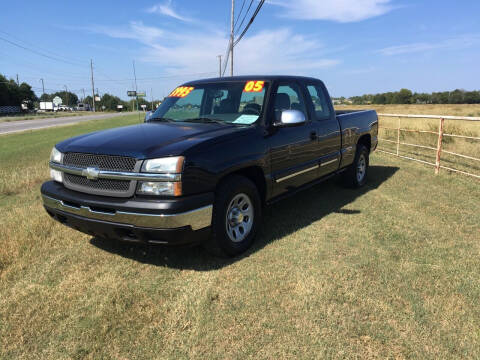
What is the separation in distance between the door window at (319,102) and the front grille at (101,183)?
291 centimetres

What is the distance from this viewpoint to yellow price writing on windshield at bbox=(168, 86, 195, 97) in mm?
4574

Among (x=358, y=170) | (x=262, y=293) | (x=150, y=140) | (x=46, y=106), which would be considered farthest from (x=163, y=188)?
(x=46, y=106)

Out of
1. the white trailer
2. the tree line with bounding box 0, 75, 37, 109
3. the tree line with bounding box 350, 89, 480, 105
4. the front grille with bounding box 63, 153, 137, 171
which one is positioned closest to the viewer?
the front grille with bounding box 63, 153, 137, 171

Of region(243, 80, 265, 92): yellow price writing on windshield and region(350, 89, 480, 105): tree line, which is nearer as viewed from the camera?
region(243, 80, 265, 92): yellow price writing on windshield

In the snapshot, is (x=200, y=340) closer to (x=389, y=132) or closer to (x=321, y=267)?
(x=321, y=267)

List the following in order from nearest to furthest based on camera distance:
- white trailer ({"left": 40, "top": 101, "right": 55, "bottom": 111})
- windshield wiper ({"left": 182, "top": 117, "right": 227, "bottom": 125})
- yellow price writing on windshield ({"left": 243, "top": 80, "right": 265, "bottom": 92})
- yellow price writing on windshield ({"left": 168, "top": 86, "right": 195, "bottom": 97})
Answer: windshield wiper ({"left": 182, "top": 117, "right": 227, "bottom": 125}) < yellow price writing on windshield ({"left": 243, "top": 80, "right": 265, "bottom": 92}) < yellow price writing on windshield ({"left": 168, "top": 86, "right": 195, "bottom": 97}) < white trailer ({"left": 40, "top": 101, "right": 55, "bottom": 111})

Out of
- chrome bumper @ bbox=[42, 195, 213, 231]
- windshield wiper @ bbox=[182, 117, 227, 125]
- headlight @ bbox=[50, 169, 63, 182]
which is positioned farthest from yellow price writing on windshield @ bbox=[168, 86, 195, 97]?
chrome bumper @ bbox=[42, 195, 213, 231]

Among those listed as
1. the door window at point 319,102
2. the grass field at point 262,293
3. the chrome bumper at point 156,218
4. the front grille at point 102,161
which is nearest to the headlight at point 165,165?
the front grille at point 102,161

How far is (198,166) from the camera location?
2.94 meters

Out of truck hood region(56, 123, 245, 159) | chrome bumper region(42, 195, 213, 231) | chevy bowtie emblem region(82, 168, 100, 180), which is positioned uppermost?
truck hood region(56, 123, 245, 159)

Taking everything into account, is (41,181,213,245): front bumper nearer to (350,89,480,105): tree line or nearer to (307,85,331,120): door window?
(307,85,331,120): door window

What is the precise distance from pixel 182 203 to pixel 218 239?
1.98ft

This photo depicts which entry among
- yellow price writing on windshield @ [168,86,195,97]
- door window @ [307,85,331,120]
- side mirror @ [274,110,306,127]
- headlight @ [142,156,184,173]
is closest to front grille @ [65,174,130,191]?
headlight @ [142,156,184,173]

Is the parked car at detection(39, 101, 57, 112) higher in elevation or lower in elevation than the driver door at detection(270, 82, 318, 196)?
higher
